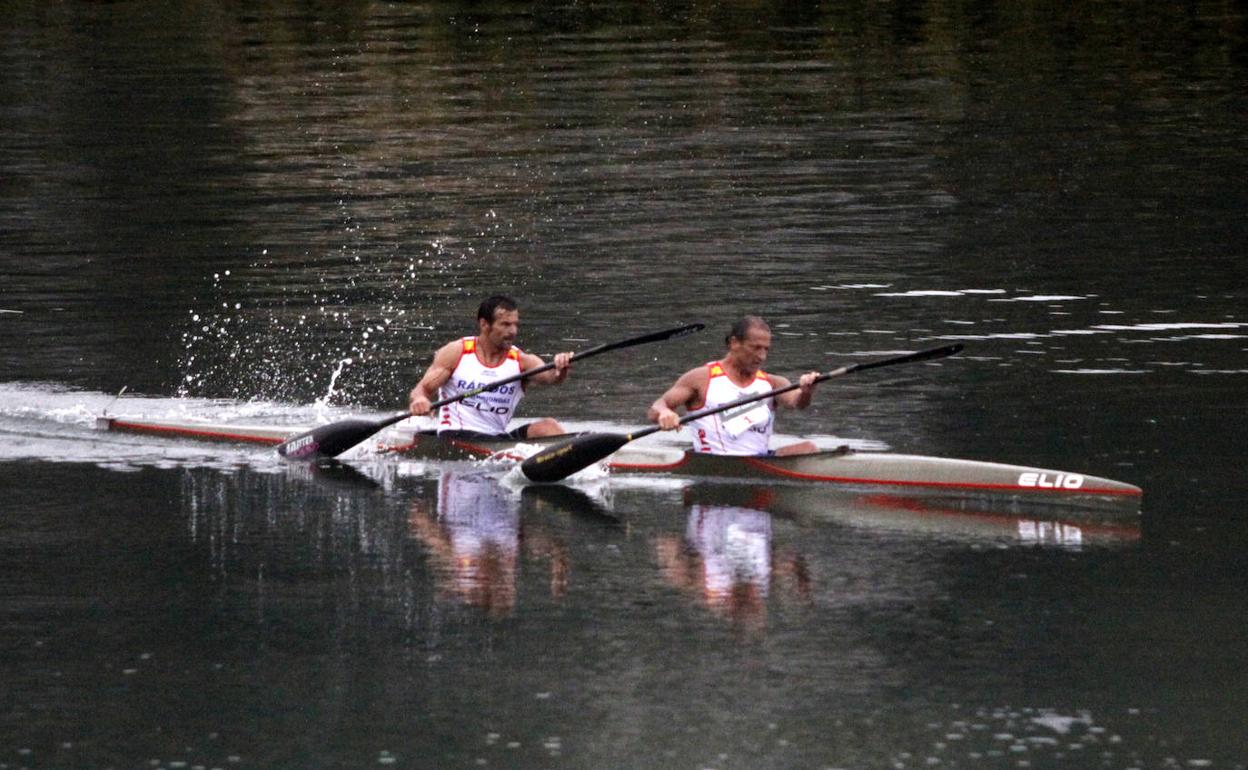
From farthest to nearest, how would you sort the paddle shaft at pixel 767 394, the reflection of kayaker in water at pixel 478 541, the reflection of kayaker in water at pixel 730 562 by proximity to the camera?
the paddle shaft at pixel 767 394, the reflection of kayaker in water at pixel 478 541, the reflection of kayaker in water at pixel 730 562

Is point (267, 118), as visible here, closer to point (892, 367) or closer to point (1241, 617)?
point (892, 367)

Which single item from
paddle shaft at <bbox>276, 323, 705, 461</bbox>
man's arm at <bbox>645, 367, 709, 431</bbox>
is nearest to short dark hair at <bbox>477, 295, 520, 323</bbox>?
paddle shaft at <bbox>276, 323, 705, 461</bbox>

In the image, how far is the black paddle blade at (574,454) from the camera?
17.5m

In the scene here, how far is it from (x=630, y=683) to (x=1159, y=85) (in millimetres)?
38034

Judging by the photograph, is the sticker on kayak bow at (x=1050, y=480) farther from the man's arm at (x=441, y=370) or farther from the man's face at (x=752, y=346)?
the man's arm at (x=441, y=370)

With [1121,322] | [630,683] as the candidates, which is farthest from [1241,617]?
[1121,322]

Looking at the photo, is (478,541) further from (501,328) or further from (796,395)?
(501,328)

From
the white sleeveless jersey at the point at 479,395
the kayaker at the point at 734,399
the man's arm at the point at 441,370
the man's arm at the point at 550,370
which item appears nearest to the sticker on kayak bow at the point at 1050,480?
the kayaker at the point at 734,399

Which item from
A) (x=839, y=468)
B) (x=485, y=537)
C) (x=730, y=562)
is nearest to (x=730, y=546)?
(x=730, y=562)

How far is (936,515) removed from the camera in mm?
16344

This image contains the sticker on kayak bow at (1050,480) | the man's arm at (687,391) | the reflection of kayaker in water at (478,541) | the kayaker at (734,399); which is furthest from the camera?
the man's arm at (687,391)

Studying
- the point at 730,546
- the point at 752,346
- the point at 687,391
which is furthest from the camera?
the point at 687,391

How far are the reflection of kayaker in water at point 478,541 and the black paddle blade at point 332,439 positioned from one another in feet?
2.82

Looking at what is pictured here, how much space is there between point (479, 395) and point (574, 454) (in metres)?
1.98
